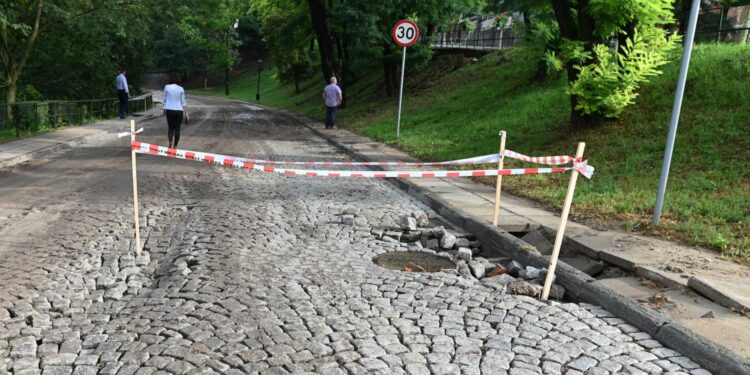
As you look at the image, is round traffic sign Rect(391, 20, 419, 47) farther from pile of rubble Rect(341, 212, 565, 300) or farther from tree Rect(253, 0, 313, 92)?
tree Rect(253, 0, 313, 92)

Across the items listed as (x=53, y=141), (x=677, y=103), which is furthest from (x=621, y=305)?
(x=53, y=141)

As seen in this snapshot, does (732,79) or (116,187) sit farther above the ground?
(732,79)

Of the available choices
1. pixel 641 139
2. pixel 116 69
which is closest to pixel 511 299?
pixel 641 139

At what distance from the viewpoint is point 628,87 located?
33.7 feet

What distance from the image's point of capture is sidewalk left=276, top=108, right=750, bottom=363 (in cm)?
408

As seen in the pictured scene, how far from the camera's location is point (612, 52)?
35.7ft

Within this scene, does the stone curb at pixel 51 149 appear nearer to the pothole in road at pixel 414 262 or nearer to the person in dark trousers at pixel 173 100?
the person in dark trousers at pixel 173 100

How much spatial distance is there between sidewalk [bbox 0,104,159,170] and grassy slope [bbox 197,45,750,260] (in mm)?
8551

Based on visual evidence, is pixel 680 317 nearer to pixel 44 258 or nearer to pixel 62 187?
pixel 44 258

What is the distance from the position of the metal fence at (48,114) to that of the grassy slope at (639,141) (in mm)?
10108

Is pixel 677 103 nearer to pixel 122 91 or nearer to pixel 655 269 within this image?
pixel 655 269

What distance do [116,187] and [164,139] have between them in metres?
7.95

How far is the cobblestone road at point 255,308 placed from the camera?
3.51m

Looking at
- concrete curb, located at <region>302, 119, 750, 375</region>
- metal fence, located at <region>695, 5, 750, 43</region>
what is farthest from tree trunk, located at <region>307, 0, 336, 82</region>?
concrete curb, located at <region>302, 119, 750, 375</region>
